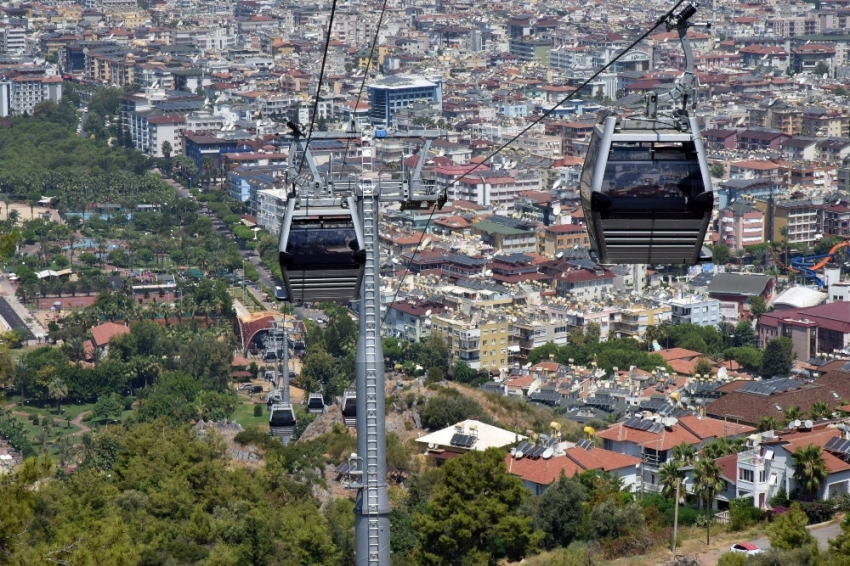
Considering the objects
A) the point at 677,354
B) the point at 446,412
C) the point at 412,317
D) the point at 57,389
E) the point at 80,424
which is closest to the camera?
the point at 446,412

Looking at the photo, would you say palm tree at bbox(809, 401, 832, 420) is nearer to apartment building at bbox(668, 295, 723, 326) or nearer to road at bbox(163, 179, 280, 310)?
apartment building at bbox(668, 295, 723, 326)

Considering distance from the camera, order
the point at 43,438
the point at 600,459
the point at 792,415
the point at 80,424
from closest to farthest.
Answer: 1. the point at 792,415
2. the point at 600,459
3. the point at 43,438
4. the point at 80,424

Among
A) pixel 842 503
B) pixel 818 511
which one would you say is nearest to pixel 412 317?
pixel 818 511

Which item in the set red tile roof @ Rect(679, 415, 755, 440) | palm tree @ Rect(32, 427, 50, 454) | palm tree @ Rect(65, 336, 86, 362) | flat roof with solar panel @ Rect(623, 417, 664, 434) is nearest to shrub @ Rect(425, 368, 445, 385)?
palm tree @ Rect(32, 427, 50, 454)

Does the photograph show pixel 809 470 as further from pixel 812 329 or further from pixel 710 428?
pixel 812 329

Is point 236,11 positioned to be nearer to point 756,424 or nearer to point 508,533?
point 756,424

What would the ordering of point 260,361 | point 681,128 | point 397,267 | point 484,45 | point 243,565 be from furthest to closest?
point 484,45, point 397,267, point 260,361, point 243,565, point 681,128

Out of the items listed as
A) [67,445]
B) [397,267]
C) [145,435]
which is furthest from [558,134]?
[145,435]
